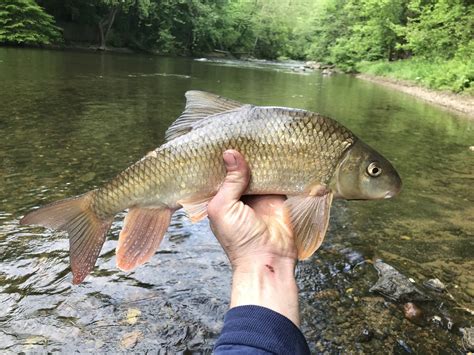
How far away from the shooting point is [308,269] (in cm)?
496

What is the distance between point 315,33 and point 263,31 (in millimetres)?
→ 12026

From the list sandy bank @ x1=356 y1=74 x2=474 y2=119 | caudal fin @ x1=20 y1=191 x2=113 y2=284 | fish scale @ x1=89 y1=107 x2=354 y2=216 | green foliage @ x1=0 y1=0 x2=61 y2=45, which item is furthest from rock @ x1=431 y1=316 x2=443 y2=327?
green foliage @ x1=0 y1=0 x2=61 y2=45

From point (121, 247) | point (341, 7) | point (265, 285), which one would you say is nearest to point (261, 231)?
point (265, 285)

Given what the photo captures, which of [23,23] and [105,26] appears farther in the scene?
[105,26]

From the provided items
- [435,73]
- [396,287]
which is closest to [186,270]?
[396,287]

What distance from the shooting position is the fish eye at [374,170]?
2.65 metres

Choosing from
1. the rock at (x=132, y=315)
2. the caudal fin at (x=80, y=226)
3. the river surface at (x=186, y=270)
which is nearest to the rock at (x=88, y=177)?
the river surface at (x=186, y=270)

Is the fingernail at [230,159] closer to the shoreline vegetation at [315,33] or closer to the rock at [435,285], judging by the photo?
the rock at [435,285]

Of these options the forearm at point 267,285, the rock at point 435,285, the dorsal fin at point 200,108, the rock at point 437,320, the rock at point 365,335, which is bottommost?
the rock at point 365,335

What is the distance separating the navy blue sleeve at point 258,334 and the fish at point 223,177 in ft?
2.34

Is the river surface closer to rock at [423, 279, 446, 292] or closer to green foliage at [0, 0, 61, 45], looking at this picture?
rock at [423, 279, 446, 292]

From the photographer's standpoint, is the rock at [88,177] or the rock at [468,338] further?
the rock at [88,177]

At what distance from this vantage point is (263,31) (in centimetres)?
7894

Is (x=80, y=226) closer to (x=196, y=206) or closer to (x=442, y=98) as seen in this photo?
(x=196, y=206)
